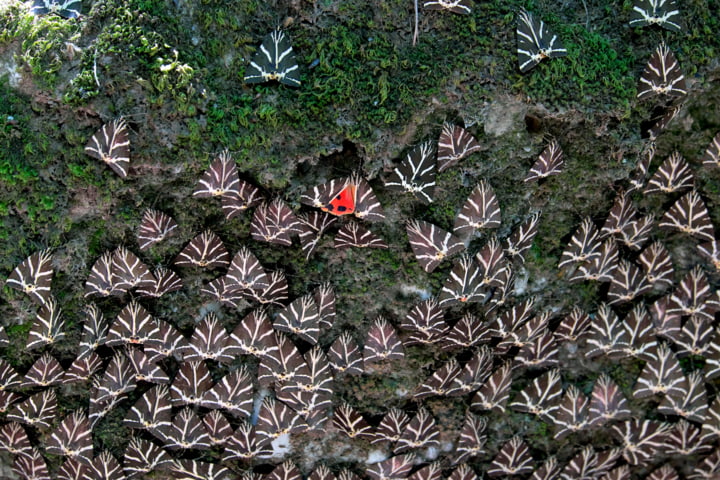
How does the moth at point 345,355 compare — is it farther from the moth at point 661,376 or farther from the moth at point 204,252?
the moth at point 661,376

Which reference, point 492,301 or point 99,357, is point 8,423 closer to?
point 99,357

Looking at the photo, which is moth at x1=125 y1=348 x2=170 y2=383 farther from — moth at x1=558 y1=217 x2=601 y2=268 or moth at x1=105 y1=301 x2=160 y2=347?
moth at x1=558 y1=217 x2=601 y2=268

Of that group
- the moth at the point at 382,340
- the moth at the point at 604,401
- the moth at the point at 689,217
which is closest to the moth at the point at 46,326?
the moth at the point at 382,340

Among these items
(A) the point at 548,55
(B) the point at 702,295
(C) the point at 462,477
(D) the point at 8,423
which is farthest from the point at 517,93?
(D) the point at 8,423

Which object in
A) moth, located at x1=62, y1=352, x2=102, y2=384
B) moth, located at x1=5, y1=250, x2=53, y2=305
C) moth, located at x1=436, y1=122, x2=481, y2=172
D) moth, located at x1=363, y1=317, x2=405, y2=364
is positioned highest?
moth, located at x1=436, y1=122, x2=481, y2=172

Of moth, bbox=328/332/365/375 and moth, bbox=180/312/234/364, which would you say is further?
moth, bbox=328/332/365/375

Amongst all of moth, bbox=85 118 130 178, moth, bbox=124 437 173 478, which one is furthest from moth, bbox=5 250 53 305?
moth, bbox=124 437 173 478

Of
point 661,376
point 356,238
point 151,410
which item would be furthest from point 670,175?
point 151,410
